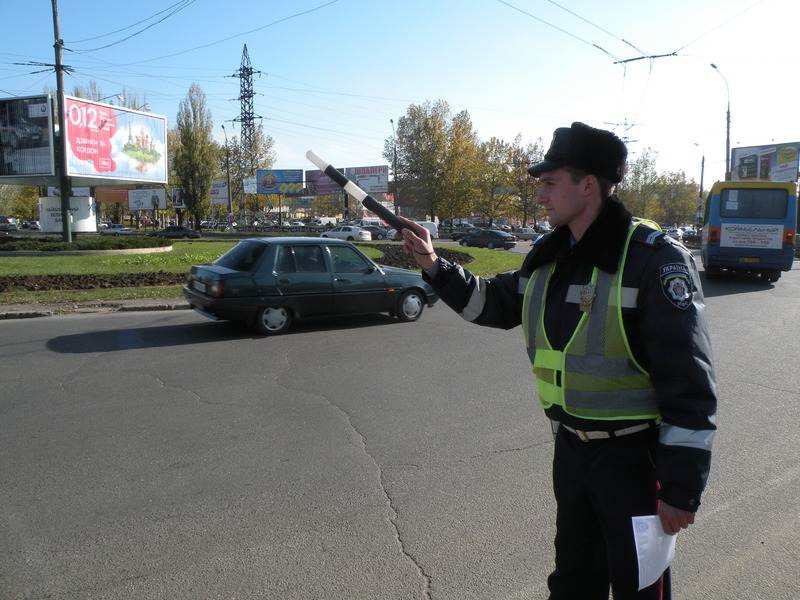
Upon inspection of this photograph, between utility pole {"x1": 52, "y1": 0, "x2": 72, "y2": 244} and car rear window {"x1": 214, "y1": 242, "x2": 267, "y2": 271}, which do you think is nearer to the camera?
car rear window {"x1": 214, "y1": 242, "x2": 267, "y2": 271}

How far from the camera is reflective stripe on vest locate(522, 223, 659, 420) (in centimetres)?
199

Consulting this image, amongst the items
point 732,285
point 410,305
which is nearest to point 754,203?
point 732,285

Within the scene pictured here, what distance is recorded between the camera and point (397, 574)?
3047 millimetres

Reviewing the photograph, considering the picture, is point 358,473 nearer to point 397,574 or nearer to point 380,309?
point 397,574

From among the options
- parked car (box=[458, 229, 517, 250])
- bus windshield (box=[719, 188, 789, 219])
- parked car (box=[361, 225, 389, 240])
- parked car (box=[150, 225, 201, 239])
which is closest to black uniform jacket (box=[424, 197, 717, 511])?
bus windshield (box=[719, 188, 789, 219])

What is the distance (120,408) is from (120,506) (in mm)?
2121

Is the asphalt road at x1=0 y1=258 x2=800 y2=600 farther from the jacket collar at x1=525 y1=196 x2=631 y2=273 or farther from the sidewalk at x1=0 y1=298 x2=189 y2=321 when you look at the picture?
the sidewalk at x1=0 y1=298 x2=189 y2=321

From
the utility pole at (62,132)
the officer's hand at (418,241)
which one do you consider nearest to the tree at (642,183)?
the utility pole at (62,132)

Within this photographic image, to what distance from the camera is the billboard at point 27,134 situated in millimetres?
28172

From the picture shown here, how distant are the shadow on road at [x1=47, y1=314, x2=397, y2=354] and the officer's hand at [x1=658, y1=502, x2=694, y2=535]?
770 centimetres

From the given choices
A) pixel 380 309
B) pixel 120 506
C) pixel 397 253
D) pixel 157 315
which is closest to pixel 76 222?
pixel 397 253

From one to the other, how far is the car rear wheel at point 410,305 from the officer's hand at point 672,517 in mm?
8667

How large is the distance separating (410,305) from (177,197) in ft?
194

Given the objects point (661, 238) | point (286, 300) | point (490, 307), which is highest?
point (661, 238)
